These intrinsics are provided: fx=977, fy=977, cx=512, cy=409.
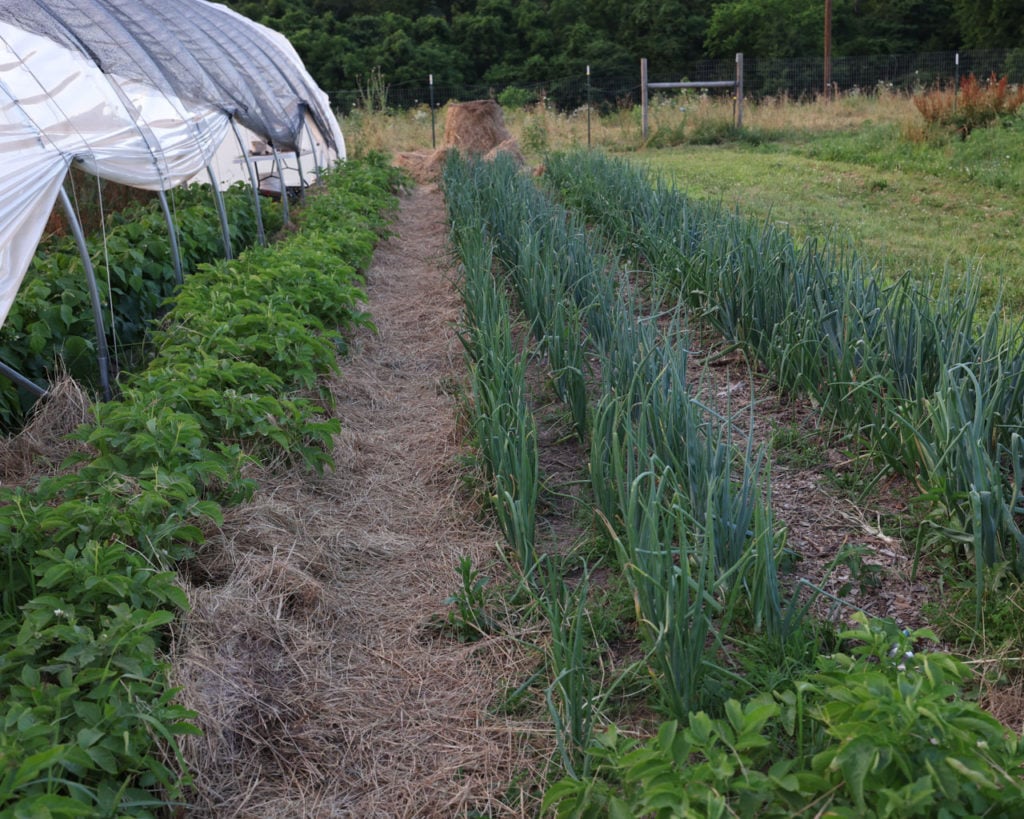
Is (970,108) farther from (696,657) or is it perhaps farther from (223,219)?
(696,657)

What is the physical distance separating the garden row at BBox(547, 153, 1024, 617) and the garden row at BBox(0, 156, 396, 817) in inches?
61.9

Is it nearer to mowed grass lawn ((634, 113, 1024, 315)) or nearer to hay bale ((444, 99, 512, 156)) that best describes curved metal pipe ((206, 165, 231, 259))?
mowed grass lawn ((634, 113, 1024, 315))

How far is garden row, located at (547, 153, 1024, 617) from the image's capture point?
2.18m

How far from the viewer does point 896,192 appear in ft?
28.1

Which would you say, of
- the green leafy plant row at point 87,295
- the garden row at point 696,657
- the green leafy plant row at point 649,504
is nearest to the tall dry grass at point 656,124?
the green leafy plant row at point 87,295

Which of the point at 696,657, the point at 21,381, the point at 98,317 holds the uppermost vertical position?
the point at 98,317

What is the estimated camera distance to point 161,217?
19.4ft

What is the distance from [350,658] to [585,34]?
2716 cm

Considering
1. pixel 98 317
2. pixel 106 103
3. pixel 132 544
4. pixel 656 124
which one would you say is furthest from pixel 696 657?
pixel 656 124

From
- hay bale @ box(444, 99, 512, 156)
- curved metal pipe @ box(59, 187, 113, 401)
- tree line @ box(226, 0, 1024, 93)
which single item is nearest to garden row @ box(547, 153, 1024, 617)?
curved metal pipe @ box(59, 187, 113, 401)

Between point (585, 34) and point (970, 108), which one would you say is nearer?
point (970, 108)

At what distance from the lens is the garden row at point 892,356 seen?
2182 mm

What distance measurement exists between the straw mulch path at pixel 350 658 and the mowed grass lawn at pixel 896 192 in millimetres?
2392

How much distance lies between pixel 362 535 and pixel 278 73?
864 centimetres
